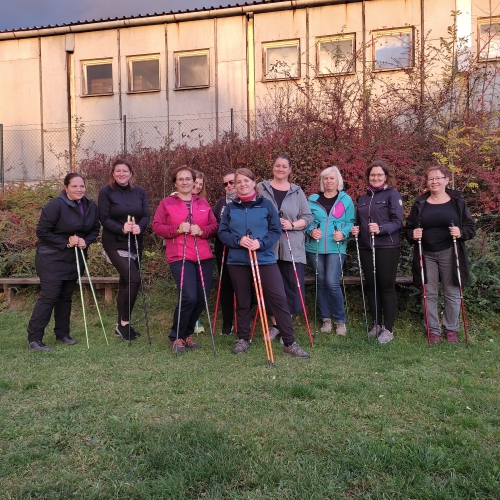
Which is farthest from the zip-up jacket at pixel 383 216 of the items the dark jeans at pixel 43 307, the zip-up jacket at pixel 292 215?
the dark jeans at pixel 43 307

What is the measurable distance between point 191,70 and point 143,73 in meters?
1.44

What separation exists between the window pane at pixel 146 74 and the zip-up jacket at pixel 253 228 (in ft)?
33.2

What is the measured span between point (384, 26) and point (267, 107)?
11.9 feet

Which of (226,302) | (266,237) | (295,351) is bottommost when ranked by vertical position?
(295,351)

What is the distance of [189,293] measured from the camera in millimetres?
5129

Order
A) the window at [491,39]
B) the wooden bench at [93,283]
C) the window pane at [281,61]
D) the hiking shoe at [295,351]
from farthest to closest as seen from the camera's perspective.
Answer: the window pane at [281,61] → the window at [491,39] → the wooden bench at [93,283] → the hiking shoe at [295,351]

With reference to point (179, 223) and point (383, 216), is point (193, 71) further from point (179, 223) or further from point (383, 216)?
point (383, 216)

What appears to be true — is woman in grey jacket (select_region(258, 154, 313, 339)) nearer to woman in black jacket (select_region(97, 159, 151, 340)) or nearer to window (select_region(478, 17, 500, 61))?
woman in black jacket (select_region(97, 159, 151, 340))

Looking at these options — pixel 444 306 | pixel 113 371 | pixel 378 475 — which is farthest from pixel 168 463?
pixel 444 306

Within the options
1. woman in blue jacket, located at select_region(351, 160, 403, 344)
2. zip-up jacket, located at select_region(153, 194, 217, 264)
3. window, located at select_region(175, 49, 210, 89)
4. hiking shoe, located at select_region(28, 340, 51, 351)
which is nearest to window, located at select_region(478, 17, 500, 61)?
woman in blue jacket, located at select_region(351, 160, 403, 344)

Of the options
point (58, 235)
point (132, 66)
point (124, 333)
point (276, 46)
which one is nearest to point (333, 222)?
point (124, 333)

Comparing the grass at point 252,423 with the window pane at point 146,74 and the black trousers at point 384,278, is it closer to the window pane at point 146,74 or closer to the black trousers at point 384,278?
the black trousers at point 384,278

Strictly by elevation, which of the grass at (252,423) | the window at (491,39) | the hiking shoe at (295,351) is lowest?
the grass at (252,423)

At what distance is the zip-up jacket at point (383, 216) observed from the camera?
5328 mm
